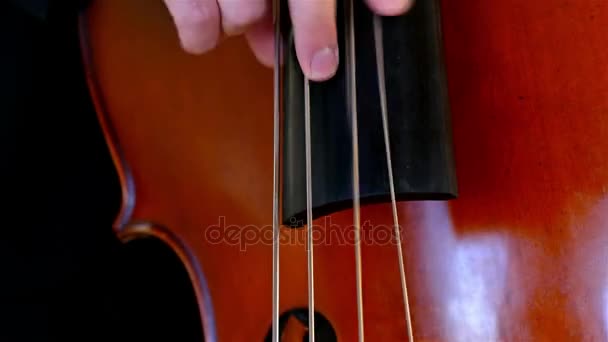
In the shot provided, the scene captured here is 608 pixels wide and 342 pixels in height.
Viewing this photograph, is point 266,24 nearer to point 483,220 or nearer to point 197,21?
point 197,21

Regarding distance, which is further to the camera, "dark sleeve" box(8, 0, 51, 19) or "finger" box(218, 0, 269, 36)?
"dark sleeve" box(8, 0, 51, 19)

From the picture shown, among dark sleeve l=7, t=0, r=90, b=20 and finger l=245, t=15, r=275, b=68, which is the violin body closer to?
finger l=245, t=15, r=275, b=68

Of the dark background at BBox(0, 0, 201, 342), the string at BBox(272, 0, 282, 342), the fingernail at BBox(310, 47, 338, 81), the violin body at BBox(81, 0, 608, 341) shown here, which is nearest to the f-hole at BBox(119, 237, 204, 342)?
the dark background at BBox(0, 0, 201, 342)

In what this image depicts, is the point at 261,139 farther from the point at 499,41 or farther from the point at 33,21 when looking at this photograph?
the point at 33,21

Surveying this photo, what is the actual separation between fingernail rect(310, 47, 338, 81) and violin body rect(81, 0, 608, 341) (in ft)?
0.37

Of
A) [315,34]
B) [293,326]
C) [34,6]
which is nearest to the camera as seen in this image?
[315,34]

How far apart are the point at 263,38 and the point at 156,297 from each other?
0.40 meters

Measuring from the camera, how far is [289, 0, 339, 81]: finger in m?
0.35

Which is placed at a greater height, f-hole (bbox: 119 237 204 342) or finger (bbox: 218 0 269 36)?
finger (bbox: 218 0 269 36)

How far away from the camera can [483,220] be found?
41 cm

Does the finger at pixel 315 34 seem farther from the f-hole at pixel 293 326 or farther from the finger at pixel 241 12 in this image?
the f-hole at pixel 293 326

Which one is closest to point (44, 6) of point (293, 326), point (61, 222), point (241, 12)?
point (61, 222)

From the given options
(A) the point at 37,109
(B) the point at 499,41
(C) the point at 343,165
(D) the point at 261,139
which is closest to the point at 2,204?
(A) the point at 37,109

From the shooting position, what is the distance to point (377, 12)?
372mm
